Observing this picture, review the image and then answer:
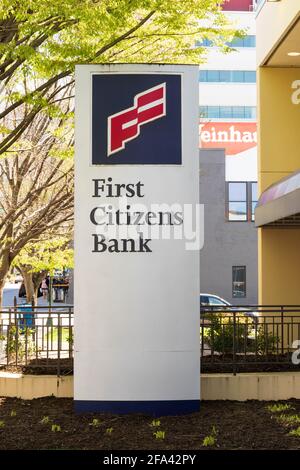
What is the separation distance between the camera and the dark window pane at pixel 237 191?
37531 mm

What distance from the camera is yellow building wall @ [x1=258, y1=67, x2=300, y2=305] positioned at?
15133mm

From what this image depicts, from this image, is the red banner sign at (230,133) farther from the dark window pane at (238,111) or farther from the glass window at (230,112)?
the dark window pane at (238,111)

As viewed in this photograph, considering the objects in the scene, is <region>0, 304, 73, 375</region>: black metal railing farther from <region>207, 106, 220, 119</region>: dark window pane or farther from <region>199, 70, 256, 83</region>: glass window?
<region>199, 70, 256, 83</region>: glass window

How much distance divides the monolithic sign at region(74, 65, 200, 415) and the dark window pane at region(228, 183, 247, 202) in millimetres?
28784

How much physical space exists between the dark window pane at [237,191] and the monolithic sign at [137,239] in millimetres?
28784

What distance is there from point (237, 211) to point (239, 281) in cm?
383

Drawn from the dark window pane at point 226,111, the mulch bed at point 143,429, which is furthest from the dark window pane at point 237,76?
the mulch bed at point 143,429

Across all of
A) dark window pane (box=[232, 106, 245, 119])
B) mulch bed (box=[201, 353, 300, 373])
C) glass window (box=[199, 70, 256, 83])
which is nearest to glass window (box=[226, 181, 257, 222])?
mulch bed (box=[201, 353, 300, 373])

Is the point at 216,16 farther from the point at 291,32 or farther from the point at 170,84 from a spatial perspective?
the point at 170,84

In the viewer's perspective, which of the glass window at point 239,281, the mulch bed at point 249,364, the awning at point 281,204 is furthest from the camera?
the glass window at point 239,281

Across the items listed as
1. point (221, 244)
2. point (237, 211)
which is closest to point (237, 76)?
point (237, 211)

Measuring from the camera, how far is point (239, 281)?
124ft

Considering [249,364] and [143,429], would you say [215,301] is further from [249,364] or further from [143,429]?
[143,429]

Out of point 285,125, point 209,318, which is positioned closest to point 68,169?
point 285,125
